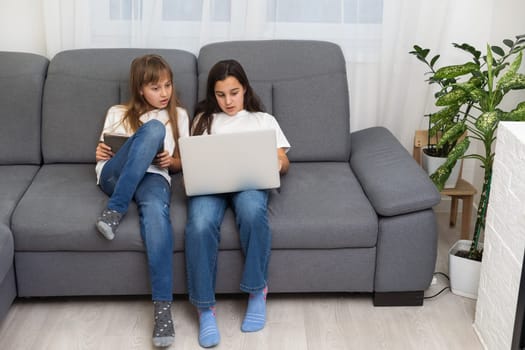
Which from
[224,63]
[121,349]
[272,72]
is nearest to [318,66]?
[272,72]

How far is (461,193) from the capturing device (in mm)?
2990

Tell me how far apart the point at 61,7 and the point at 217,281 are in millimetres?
1418

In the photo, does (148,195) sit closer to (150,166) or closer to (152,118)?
(150,166)

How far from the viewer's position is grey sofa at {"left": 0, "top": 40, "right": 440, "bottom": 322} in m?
2.45

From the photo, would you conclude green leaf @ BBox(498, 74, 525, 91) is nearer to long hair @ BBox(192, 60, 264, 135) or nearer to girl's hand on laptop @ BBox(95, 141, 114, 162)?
long hair @ BBox(192, 60, 264, 135)

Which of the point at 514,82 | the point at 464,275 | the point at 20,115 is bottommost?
the point at 464,275

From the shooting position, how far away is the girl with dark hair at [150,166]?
7.80 ft

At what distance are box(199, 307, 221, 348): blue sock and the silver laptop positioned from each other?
0.41m

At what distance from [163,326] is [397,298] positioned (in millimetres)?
861

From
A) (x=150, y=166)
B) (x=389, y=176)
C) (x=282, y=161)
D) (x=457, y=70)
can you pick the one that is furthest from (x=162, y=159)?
(x=457, y=70)

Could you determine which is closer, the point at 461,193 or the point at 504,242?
the point at 504,242

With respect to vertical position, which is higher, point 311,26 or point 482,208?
point 311,26

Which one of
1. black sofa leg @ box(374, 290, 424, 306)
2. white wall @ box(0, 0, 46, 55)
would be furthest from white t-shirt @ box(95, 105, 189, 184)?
black sofa leg @ box(374, 290, 424, 306)

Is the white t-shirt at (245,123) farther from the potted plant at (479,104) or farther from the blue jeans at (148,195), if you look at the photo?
the potted plant at (479,104)
